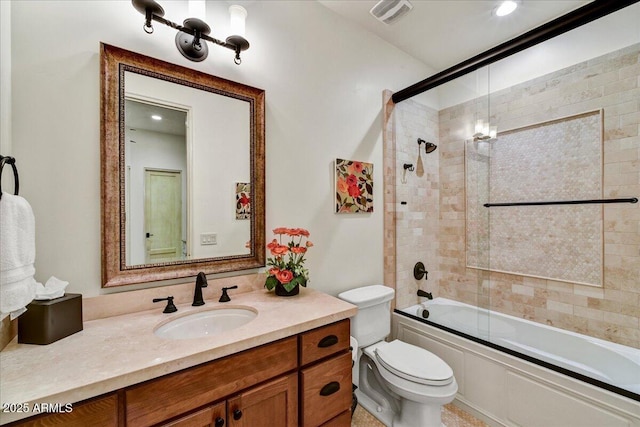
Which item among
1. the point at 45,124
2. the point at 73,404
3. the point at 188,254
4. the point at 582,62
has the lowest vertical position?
the point at 73,404

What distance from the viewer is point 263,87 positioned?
64.8 inches

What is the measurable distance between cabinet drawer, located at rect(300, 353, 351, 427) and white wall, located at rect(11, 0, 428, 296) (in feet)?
2.10

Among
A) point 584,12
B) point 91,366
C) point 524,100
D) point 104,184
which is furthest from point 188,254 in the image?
point 524,100

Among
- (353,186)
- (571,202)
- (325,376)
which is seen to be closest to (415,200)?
(353,186)

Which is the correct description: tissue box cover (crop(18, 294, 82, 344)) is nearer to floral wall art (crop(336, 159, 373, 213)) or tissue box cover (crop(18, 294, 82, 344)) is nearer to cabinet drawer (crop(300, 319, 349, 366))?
cabinet drawer (crop(300, 319, 349, 366))

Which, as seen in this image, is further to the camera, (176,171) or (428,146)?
(428,146)

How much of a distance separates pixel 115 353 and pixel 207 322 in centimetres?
43

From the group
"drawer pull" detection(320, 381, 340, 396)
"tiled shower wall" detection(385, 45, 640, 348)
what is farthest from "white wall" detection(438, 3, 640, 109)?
"drawer pull" detection(320, 381, 340, 396)

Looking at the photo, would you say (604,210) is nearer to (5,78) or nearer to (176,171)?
(176,171)

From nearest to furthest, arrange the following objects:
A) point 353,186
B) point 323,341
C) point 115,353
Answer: point 115,353, point 323,341, point 353,186

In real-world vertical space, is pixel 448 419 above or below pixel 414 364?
below

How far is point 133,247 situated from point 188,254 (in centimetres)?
24

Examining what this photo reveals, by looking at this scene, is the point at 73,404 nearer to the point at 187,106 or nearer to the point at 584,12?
the point at 187,106

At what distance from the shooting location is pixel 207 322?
1.28 m
